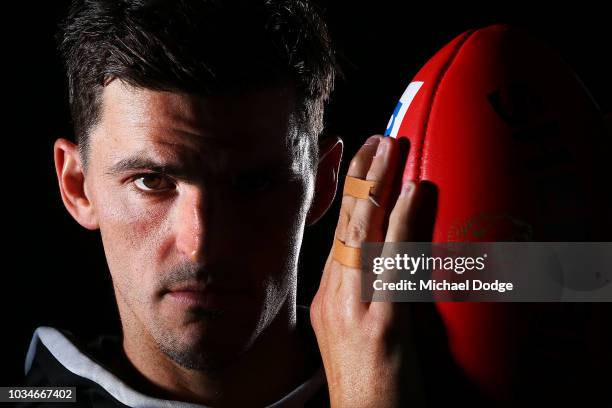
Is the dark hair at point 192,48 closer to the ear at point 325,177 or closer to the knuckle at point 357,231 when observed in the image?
the ear at point 325,177

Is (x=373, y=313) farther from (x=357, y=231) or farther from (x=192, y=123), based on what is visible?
(x=192, y=123)

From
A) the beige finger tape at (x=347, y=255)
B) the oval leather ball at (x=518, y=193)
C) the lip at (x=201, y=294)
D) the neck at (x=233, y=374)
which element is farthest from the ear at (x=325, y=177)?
the oval leather ball at (x=518, y=193)

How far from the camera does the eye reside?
1475mm

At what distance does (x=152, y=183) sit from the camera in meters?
1.48

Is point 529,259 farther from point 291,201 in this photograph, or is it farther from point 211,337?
point 211,337

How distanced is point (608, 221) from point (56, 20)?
1.60 meters

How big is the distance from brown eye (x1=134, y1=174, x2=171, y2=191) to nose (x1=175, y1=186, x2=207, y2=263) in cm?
6

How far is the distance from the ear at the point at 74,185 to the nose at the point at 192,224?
31cm

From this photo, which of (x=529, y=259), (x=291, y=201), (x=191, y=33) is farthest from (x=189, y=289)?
(x=529, y=259)

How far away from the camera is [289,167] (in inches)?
61.0

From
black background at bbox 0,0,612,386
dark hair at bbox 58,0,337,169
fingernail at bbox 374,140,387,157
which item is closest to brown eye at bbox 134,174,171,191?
dark hair at bbox 58,0,337,169

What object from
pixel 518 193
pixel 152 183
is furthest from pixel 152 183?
pixel 518 193

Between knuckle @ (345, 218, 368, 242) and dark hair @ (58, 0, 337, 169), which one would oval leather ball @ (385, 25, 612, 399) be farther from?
dark hair @ (58, 0, 337, 169)

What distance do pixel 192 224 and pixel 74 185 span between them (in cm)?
44
